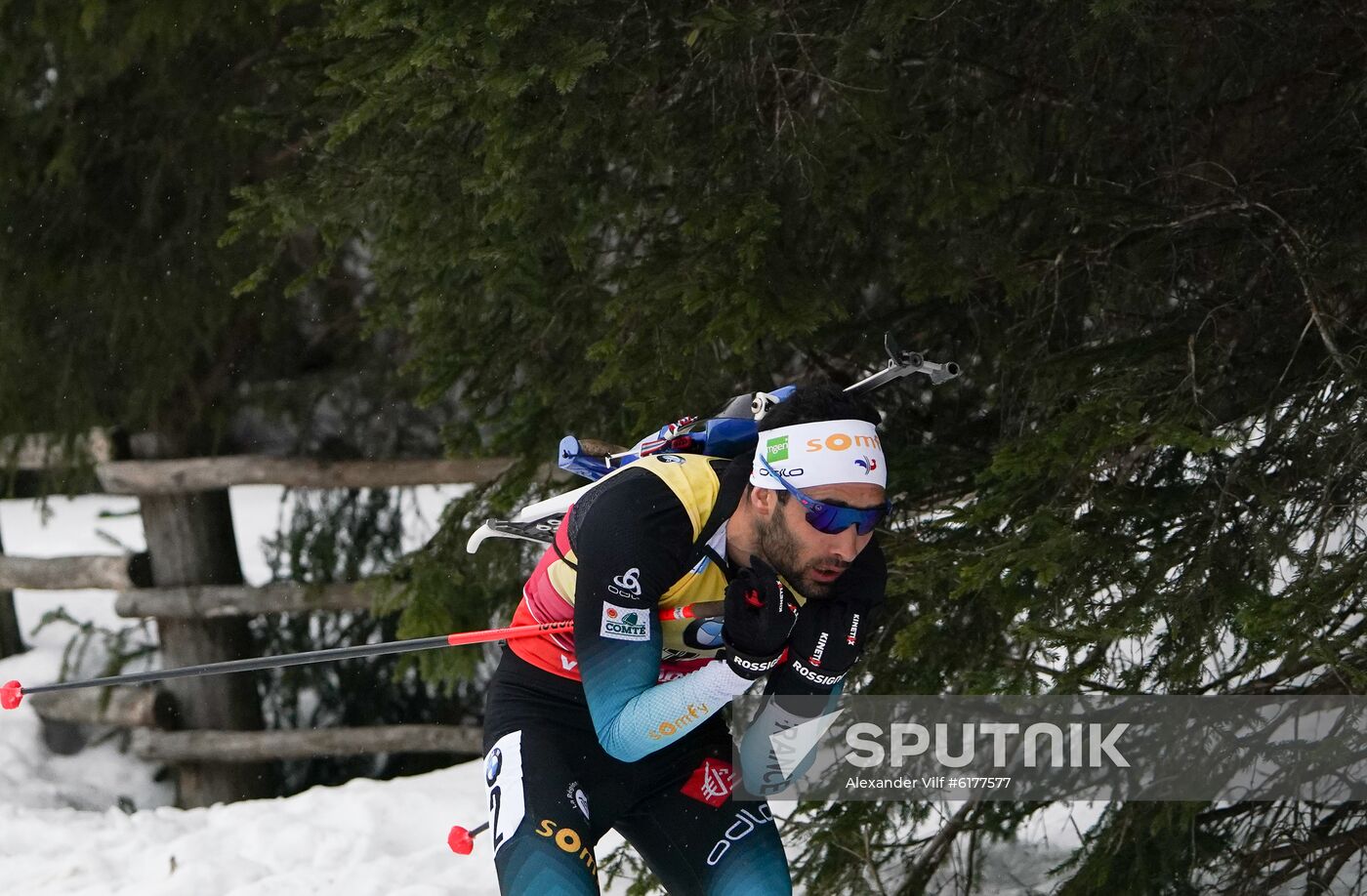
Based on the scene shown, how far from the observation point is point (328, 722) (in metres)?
8.91

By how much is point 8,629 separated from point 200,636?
5.76 feet

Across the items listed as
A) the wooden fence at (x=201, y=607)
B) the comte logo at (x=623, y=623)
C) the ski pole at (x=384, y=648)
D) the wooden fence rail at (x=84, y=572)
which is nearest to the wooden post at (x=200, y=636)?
the wooden fence at (x=201, y=607)

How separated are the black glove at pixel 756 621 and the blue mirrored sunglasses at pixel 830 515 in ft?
0.71

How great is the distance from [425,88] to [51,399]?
4.70 m

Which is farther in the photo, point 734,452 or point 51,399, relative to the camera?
point 51,399

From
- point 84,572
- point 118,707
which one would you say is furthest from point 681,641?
point 84,572

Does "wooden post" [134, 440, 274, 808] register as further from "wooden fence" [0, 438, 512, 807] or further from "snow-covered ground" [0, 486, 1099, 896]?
"snow-covered ground" [0, 486, 1099, 896]

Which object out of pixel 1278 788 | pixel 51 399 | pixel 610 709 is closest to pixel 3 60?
pixel 51 399

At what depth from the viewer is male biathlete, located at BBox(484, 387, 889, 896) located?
309cm

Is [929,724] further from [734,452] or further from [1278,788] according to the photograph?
[734,452]

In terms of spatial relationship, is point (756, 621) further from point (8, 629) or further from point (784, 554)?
point (8, 629)

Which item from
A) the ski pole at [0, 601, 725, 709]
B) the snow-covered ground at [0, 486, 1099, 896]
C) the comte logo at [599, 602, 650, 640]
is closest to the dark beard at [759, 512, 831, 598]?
the ski pole at [0, 601, 725, 709]

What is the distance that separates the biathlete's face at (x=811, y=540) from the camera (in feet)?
10.4

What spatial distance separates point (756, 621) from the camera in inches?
116
